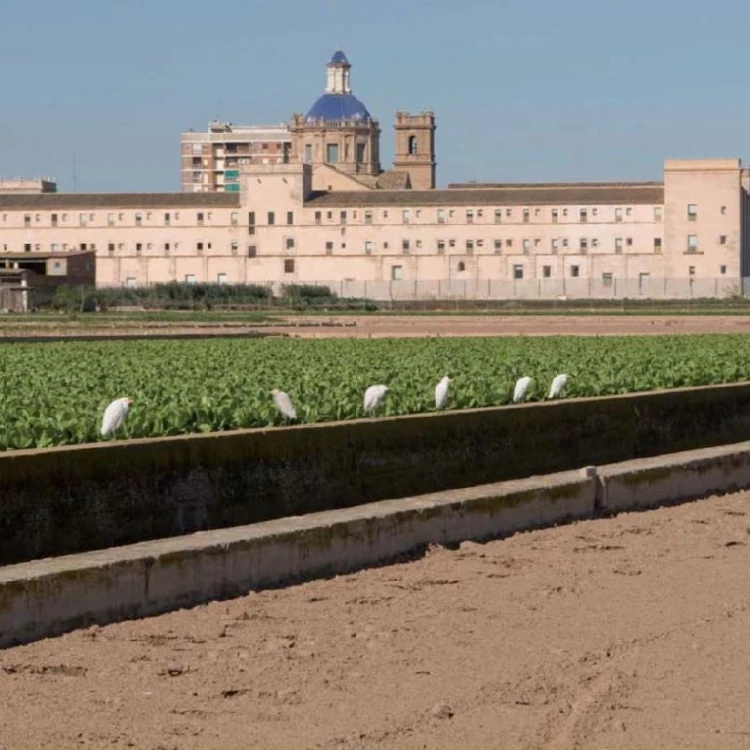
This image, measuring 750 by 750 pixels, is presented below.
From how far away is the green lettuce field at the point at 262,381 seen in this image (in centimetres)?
1595

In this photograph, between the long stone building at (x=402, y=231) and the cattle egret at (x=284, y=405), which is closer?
the cattle egret at (x=284, y=405)

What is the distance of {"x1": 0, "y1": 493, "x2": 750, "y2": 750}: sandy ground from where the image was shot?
9.81 meters

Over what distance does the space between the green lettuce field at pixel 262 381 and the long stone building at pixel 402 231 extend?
12082 cm

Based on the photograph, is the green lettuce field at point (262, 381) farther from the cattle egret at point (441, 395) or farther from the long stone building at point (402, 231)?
the long stone building at point (402, 231)

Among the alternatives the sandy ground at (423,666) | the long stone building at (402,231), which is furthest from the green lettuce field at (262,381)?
the long stone building at (402,231)

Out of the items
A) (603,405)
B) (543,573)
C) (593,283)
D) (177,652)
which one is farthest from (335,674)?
(593,283)

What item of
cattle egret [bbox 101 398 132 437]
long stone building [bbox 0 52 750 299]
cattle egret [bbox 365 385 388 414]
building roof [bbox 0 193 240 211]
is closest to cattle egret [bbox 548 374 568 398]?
cattle egret [bbox 365 385 388 414]

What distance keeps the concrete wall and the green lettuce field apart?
82cm

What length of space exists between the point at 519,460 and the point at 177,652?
7281 millimetres

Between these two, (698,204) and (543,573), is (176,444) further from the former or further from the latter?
(698,204)

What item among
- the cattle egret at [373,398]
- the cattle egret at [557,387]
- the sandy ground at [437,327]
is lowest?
the sandy ground at [437,327]

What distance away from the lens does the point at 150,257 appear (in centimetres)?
16300

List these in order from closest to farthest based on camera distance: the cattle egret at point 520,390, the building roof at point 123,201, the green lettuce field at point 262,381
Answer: the green lettuce field at point 262,381
the cattle egret at point 520,390
the building roof at point 123,201

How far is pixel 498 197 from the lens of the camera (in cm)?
16162
